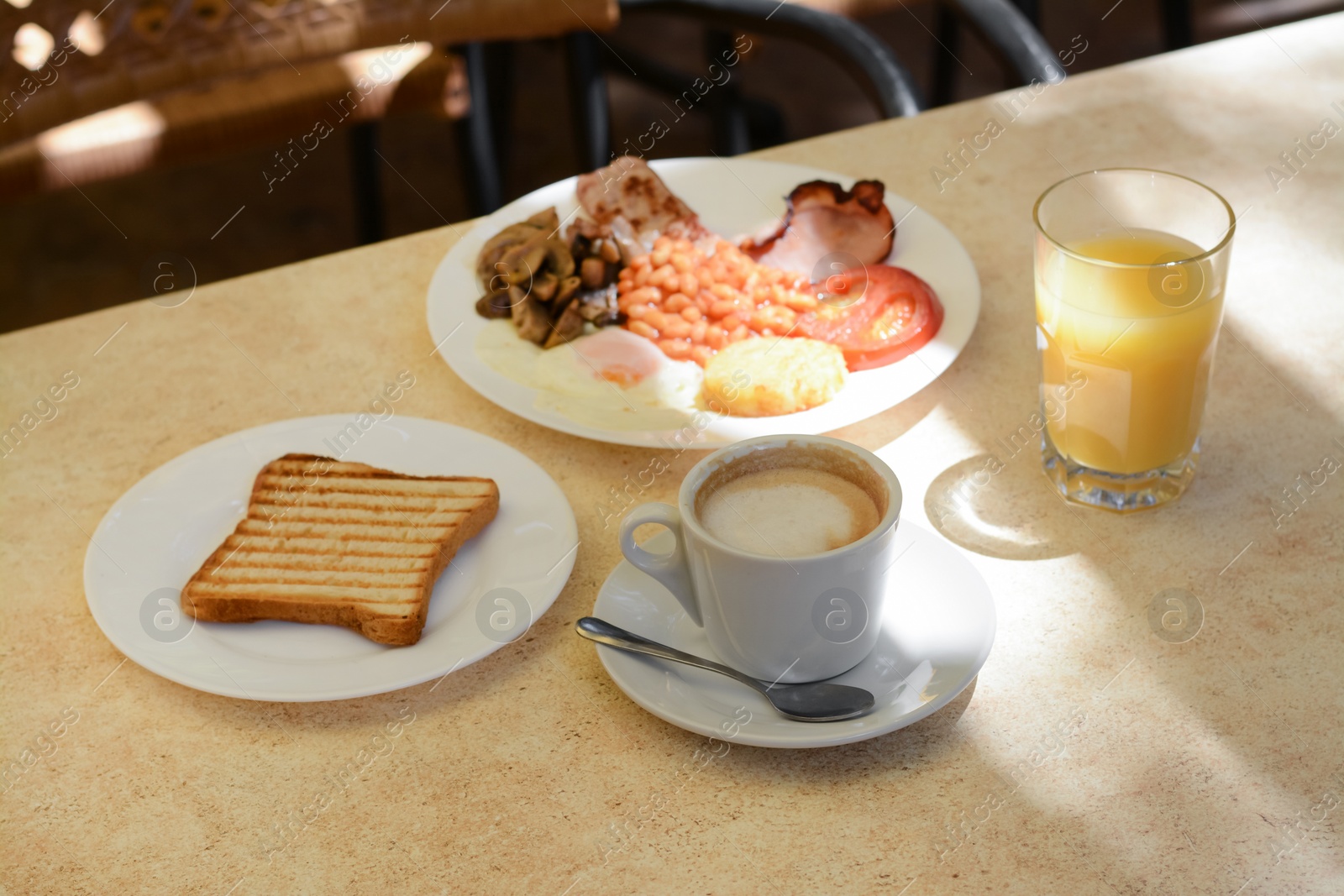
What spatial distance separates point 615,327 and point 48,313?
2.46m

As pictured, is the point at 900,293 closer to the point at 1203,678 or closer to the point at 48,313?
the point at 1203,678

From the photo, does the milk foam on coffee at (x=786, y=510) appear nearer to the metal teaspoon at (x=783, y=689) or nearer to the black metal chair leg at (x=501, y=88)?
the metal teaspoon at (x=783, y=689)

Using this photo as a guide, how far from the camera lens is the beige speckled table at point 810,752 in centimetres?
72

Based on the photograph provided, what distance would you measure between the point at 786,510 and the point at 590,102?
154 cm

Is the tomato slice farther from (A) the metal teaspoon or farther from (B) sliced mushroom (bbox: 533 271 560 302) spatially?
(A) the metal teaspoon

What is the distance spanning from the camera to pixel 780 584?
749mm

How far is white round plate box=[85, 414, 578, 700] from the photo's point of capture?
0.83 meters

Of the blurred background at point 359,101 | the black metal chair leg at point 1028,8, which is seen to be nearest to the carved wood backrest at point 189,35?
the blurred background at point 359,101

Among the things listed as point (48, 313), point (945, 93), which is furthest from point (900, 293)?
point (48, 313)

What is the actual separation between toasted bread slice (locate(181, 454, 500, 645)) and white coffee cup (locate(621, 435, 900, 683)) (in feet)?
0.62

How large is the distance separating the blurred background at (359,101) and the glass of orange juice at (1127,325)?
33.0 inches

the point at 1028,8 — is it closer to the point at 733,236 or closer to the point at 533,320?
the point at 733,236

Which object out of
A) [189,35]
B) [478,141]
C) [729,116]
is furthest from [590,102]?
[189,35]

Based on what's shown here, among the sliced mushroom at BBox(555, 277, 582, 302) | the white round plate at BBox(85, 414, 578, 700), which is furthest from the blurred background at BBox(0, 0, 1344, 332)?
the white round plate at BBox(85, 414, 578, 700)
